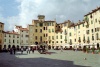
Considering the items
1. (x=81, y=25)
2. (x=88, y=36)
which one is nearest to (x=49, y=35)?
(x=81, y=25)

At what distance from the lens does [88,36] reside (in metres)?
75.1

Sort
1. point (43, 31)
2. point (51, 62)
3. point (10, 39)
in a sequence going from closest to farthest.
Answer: point (51, 62) < point (10, 39) < point (43, 31)

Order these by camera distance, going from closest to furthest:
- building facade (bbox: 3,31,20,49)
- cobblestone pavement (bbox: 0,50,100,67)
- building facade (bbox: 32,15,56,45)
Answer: cobblestone pavement (bbox: 0,50,100,67) < building facade (bbox: 3,31,20,49) < building facade (bbox: 32,15,56,45)

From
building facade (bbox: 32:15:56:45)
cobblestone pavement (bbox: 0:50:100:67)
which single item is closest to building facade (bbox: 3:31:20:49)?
building facade (bbox: 32:15:56:45)

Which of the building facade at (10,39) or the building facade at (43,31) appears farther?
the building facade at (43,31)

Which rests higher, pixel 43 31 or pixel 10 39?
pixel 43 31

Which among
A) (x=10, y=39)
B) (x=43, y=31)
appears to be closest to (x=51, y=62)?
(x=10, y=39)

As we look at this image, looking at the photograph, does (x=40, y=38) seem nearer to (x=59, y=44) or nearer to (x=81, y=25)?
(x=59, y=44)

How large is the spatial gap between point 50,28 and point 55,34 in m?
4.49

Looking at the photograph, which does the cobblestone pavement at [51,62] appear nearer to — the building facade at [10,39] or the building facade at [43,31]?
the building facade at [10,39]

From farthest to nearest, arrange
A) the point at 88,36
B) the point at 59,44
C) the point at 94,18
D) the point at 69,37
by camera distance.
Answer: the point at 59,44 < the point at 69,37 < the point at 88,36 < the point at 94,18

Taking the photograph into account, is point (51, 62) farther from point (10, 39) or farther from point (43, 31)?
point (43, 31)

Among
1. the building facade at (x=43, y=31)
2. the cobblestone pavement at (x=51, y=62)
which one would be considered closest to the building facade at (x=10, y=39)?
the building facade at (x=43, y=31)

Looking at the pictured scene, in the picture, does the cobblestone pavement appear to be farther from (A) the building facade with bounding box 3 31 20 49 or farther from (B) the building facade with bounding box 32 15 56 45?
(B) the building facade with bounding box 32 15 56 45
